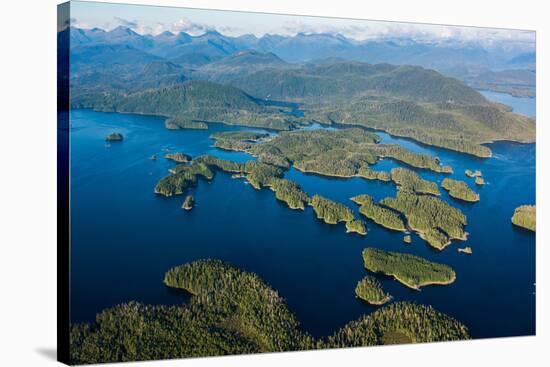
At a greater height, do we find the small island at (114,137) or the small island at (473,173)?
the small island at (114,137)

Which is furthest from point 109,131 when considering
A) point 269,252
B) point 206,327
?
point 206,327

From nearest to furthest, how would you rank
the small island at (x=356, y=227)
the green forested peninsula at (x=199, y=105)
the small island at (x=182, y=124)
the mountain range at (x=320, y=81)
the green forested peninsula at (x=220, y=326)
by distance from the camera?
the green forested peninsula at (x=220, y=326)
the mountain range at (x=320, y=81)
the small island at (x=356, y=227)
the green forested peninsula at (x=199, y=105)
the small island at (x=182, y=124)

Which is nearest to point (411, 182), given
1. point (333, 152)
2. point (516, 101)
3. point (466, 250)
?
point (333, 152)

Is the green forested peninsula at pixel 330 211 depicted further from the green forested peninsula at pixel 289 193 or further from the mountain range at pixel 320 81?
the mountain range at pixel 320 81

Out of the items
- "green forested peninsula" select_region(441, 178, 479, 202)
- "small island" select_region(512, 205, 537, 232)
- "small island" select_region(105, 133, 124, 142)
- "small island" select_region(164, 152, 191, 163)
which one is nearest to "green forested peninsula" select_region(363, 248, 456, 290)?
"small island" select_region(512, 205, 537, 232)

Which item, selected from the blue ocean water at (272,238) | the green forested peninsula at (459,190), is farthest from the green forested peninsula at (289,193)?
the green forested peninsula at (459,190)

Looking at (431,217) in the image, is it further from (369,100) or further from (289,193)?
(289,193)

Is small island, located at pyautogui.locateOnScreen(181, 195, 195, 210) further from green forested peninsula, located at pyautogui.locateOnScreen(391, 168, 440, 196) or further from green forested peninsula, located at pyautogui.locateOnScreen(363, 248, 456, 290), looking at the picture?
green forested peninsula, located at pyautogui.locateOnScreen(391, 168, 440, 196)

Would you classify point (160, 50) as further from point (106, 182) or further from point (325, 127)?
point (325, 127)
